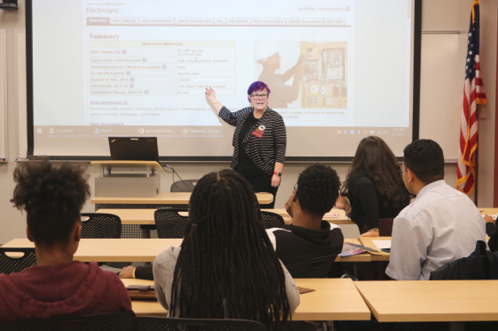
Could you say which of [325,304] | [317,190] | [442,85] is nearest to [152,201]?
[317,190]

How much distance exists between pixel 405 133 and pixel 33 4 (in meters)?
4.37

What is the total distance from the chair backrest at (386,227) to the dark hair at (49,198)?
208cm

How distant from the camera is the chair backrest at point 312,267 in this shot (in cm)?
185

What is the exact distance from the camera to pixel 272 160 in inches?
180

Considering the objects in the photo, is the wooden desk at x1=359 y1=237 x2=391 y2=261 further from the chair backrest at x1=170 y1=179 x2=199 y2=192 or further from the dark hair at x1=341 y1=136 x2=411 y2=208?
the chair backrest at x1=170 y1=179 x2=199 y2=192

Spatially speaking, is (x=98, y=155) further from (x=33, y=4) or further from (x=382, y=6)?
(x=382, y=6)

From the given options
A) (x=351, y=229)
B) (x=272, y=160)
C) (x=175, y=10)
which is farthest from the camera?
(x=351, y=229)

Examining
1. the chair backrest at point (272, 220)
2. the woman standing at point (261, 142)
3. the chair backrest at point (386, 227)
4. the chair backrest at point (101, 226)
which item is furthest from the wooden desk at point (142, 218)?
the woman standing at point (261, 142)

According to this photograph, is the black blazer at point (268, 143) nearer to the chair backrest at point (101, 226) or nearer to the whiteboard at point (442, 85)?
the whiteboard at point (442, 85)

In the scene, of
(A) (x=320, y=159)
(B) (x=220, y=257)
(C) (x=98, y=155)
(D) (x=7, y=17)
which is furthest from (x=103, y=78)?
(B) (x=220, y=257)

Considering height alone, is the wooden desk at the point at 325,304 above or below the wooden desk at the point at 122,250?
below

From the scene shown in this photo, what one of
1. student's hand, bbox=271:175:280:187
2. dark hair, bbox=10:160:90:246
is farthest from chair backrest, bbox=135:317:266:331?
student's hand, bbox=271:175:280:187

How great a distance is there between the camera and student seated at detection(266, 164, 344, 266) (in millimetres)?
1811

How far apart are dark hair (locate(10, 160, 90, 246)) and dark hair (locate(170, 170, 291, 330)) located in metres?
0.32
